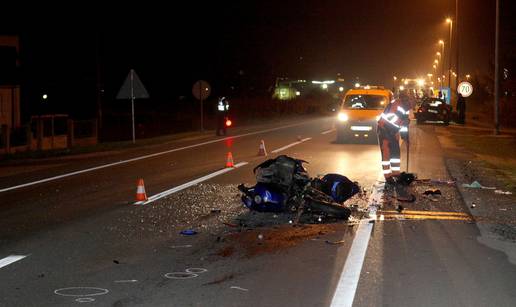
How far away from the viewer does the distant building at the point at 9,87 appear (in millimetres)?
34188

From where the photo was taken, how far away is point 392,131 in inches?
592

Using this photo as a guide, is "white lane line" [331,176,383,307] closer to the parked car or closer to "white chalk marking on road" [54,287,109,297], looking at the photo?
"white chalk marking on road" [54,287,109,297]

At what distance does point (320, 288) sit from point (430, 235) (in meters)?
3.04

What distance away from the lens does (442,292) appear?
6.45 meters

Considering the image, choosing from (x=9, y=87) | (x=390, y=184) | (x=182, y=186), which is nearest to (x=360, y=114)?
(x=390, y=184)

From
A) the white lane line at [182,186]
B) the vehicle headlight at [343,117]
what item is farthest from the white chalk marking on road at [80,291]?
the vehicle headlight at [343,117]

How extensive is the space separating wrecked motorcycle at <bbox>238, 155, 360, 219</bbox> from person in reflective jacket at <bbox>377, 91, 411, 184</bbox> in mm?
3312

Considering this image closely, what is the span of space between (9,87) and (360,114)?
58.6 ft

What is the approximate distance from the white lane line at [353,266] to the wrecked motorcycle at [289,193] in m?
0.69

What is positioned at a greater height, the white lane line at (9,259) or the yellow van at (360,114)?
the yellow van at (360,114)

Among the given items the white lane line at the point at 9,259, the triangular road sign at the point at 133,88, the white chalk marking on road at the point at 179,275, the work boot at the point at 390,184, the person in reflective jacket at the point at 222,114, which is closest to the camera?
the white chalk marking on road at the point at 179,275

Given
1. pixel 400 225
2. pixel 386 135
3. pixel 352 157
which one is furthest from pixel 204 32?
pixel 400 225

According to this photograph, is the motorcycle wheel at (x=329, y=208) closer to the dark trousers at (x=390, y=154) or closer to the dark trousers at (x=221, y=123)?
the dark trousers at (x=390, y=154)

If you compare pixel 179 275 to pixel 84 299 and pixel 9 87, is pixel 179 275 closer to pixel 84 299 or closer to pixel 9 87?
pixel 84 299
